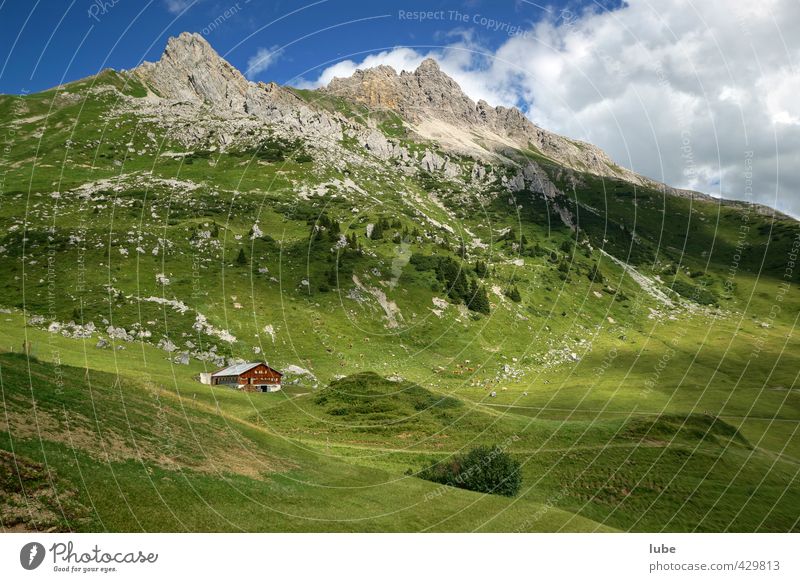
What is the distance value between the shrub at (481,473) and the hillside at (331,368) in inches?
87.7

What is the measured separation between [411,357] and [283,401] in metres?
40.6

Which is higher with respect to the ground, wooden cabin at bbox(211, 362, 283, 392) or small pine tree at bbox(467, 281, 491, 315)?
small pine tree at bbox(467, 281, 491, 315)

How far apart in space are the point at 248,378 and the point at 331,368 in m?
18.5

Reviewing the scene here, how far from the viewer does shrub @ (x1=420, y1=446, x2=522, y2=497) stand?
44072 millimetres
